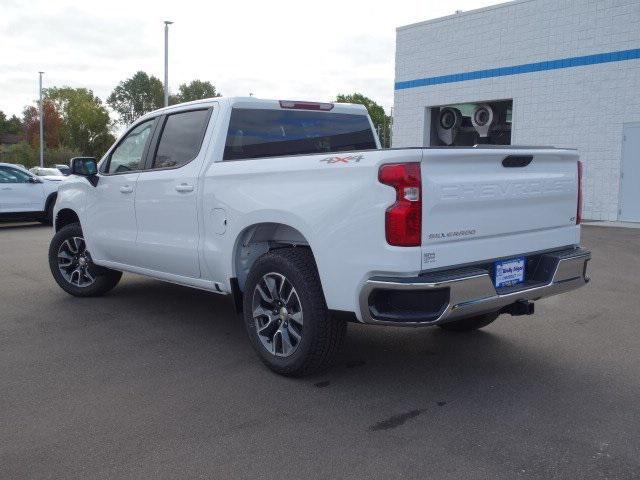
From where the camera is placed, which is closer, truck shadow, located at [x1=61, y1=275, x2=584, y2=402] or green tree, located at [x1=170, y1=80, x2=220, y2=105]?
truck shadow, located at [x1=61, y1=275, x2=584, y2=402]

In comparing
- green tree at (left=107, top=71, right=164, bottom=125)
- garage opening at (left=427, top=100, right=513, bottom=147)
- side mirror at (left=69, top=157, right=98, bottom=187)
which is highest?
green tree at (left=107, top=71, right=164, bottom=125)

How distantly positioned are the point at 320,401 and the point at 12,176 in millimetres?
13227

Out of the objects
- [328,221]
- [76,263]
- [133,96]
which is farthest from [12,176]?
[133,96]

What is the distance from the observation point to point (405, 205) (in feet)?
12.2

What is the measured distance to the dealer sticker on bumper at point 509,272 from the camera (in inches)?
165

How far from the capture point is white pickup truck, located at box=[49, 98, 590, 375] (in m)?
3.77

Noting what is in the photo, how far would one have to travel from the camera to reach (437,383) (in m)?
4.44

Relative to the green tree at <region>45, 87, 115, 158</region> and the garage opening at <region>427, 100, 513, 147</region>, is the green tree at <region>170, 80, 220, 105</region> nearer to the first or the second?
the green tree at <region>45, 87, 115, 158</region>

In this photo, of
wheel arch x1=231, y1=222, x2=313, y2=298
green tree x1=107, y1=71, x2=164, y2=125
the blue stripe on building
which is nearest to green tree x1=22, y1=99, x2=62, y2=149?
green tree x1=107, y1=71, x2=164, y2=125

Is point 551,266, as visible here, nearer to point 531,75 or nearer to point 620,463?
point 620,463

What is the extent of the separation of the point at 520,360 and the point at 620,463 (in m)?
1.69

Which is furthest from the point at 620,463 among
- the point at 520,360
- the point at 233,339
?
the point at 233,339

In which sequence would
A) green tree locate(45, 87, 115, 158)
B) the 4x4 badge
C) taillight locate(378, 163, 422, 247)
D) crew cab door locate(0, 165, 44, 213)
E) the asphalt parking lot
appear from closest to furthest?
the asphalt parking lot, taillight locate(378, 163, 422, 247), the 4x4 badge, crew cab door locate(0, 165, 44, 213), green tree locate(45, 87, 115, 158)

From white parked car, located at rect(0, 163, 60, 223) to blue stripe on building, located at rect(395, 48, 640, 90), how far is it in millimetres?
11805
